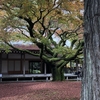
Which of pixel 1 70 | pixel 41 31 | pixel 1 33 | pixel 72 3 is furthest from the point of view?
pixel 1 70

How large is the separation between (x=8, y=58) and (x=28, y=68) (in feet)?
10.8

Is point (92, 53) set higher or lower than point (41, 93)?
higher

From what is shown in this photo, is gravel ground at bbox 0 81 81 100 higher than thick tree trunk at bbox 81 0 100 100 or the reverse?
the reverse

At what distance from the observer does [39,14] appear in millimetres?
13875

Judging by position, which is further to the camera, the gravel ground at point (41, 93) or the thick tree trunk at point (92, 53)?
the gravel ground at point (41, 93)

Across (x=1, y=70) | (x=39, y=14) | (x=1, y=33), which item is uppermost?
(x=39, y=14)

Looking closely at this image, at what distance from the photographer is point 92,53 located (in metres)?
3.34

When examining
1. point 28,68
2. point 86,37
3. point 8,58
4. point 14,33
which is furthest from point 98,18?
point 28,68

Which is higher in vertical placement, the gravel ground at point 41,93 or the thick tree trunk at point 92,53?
the thick tree trunk at point 92,53

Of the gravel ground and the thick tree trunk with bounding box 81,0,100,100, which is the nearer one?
the thick tree trunk with bounding box 81,0,100,100

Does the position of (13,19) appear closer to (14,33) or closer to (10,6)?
(10,6)

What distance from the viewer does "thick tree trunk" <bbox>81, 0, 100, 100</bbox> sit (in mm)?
3291

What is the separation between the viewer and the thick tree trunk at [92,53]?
3.29m

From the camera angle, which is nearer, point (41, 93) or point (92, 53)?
point (92, 53)
